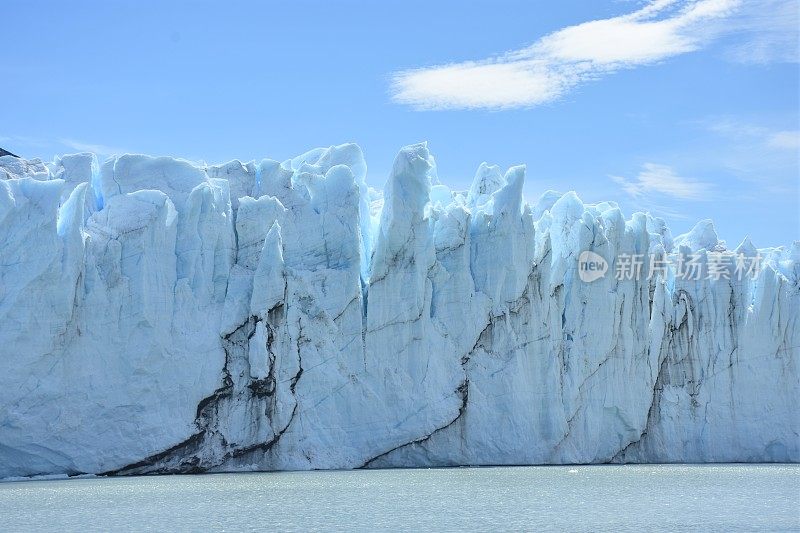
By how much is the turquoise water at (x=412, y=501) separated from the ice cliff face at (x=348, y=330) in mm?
914

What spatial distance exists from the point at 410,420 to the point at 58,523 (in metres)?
7.84

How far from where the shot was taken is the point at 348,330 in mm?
18625

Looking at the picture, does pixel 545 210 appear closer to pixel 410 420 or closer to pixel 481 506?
pixel 410 420

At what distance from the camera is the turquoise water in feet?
39.9

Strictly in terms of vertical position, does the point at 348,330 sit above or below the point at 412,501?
above

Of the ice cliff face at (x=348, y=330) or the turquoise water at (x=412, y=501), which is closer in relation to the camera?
the turquoise water at (x=412, y=501)

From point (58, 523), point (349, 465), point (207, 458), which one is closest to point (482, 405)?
point (349, 465)

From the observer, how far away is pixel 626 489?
16.0m

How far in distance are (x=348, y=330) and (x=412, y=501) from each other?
201 inches

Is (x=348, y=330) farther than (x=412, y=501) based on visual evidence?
Yes

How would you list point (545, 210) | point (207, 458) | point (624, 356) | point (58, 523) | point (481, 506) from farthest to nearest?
1. point (545, 210)
2. point (624, 356)
3. point (207, 458)
4. point (481, 506)
5. point (58, 523)

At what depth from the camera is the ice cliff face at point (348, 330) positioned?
55.6 feet

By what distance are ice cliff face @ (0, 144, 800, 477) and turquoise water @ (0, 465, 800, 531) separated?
91 cm

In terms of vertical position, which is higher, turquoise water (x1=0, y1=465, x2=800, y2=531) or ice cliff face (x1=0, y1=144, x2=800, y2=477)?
ice cliff face (x1=0, y1=144, x2=800, y2=477)
